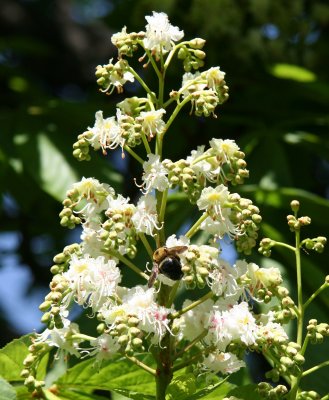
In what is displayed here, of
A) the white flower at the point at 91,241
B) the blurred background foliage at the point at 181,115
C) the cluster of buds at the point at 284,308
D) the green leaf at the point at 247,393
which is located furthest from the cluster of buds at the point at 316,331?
the blurred background foliage at the point at 181,115

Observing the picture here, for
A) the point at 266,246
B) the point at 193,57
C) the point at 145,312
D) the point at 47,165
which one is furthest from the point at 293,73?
the point at 145,312

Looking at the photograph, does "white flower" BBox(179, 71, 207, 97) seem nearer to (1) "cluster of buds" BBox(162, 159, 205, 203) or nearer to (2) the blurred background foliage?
(1) "cluster of buds" BBox(162, 159, 205, 203)

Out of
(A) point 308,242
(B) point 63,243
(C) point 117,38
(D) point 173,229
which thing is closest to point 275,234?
(D) point 173,229

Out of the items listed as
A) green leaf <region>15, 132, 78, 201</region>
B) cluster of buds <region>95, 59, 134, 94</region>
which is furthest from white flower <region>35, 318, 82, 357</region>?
green leaf <region>15, 132, 78, 201</region>

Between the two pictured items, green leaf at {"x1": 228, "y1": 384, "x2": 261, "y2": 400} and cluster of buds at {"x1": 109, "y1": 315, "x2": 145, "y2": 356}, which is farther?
green leaf at {"x1": 228, "y1": 384, "x2": 261, "y2": 400}

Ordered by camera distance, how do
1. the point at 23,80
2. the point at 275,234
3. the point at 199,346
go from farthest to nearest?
the point at 23,80 < the point at 275,234 < the point at 199,346

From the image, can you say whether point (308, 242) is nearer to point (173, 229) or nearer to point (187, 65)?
point (187, 65)

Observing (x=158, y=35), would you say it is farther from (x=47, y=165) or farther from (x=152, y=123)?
(x=47, y=165)
